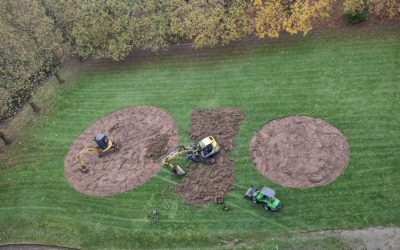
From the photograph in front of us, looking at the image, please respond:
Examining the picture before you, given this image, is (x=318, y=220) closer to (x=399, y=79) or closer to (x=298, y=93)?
(x=298, y=93)

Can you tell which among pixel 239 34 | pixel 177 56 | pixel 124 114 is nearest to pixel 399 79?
pixel 239 34

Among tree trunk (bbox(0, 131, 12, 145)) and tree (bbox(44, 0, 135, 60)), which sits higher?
tree (bbox(44, 0, 135, 60))

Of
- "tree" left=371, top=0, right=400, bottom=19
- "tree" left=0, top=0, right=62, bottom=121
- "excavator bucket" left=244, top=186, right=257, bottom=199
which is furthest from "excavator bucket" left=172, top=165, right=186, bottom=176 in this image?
"tree" left=371, top=0, right=400, bottom=19

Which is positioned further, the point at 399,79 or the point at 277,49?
the point at 277,49

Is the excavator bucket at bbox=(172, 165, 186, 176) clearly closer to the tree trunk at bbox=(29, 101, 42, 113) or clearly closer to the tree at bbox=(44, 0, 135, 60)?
the tree at bbox=(44, 0, 135, 60)

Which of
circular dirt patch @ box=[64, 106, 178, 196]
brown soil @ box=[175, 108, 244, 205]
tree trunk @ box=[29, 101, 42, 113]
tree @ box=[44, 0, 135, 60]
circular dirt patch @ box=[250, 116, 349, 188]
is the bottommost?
circular dirt patch @ box=[250, 116, 349, 188]

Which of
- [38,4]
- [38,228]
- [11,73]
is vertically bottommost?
[38,228]

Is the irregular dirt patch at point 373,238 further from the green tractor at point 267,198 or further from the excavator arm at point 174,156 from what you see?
the excavator arm at point 174,156

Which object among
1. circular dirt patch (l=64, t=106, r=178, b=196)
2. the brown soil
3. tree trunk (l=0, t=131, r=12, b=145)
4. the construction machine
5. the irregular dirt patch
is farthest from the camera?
tree trunk (l=0, t=131, r=12, b=145)
